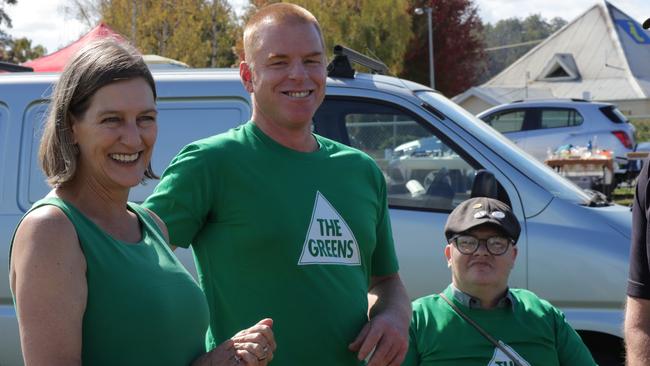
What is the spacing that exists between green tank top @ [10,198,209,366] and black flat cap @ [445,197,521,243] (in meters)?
1.80

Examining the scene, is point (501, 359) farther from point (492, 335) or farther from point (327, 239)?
point (327, 239)

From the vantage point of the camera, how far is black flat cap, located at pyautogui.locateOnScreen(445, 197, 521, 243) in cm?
374

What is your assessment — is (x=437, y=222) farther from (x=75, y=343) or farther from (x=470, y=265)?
(x=75, y=343)

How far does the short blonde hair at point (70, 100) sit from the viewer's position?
2.10m

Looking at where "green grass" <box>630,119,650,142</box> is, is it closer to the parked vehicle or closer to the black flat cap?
the parked vehicle

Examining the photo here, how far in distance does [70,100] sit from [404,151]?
10.5 ft

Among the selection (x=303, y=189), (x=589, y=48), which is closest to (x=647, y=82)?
(x=589, y=48)

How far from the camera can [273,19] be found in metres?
2.79

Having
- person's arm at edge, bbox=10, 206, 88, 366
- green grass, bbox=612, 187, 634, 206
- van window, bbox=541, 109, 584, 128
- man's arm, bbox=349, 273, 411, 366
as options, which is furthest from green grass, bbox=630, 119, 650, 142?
person's arm at edge, bbox=10, 206, 88, 366

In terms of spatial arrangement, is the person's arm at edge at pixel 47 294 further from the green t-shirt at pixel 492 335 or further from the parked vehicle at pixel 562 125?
the parked vehicle at pixel 562 125

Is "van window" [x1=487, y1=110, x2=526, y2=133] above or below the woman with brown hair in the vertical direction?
below

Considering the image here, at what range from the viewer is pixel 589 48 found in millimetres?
45250

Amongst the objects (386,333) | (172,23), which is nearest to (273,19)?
(386,333)

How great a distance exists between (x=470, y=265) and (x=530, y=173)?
4.36 feet
